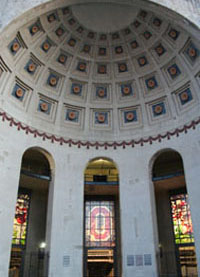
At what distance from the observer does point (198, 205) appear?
55.1 ft

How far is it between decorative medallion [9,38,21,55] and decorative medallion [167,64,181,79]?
1047 centimetres

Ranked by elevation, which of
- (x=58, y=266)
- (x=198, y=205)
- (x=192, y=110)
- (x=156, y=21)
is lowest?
(x=58, y=266)

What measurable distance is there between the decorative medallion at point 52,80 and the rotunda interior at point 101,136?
78 mm

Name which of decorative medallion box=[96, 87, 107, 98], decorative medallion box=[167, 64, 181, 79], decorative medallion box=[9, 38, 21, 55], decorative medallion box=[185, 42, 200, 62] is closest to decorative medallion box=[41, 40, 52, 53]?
decorative medallion box=[9, 38, 21, 55]

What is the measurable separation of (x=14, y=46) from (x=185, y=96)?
38.9 feet

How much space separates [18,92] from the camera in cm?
1897

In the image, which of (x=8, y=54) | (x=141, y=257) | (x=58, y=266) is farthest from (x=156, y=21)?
(x=58, y=266)

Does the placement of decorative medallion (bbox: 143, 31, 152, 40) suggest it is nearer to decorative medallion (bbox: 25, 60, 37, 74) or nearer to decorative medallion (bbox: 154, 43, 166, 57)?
decorative medallion (bbox: 154, 43, 166, 57)

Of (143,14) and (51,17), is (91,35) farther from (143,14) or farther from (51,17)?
(143,14)

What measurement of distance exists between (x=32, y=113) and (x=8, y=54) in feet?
14.4

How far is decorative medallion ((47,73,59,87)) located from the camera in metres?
20.5

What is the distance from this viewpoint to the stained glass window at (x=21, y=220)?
20.9 metres

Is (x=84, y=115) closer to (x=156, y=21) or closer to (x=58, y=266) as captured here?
(x=156, y=21)

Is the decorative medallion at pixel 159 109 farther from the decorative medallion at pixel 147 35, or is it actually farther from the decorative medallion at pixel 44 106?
the decorative medallion at pixel 44 106
